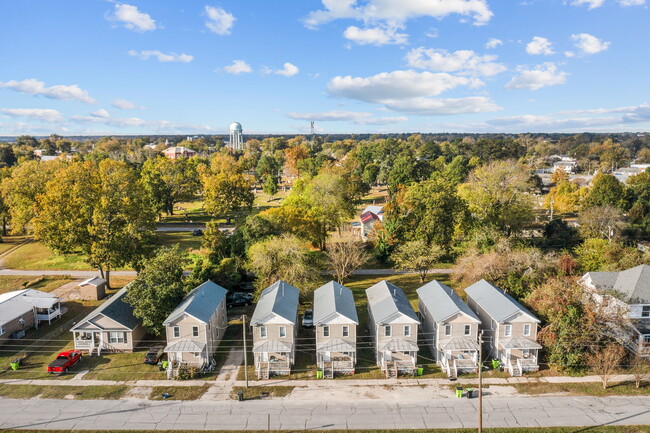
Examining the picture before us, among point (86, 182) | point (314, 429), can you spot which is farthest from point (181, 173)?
point (314, 429)

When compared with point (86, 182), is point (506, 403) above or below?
below

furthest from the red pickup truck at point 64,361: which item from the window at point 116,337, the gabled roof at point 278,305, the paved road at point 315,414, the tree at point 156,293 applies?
the gabled roof at point 278,305

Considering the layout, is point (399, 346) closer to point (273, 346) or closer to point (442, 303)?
point (442, 303)

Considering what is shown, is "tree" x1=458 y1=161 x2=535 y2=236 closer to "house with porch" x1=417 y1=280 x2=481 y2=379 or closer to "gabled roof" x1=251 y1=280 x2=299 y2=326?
"house with porch" x1=417 y1=280 x2=481 y2=379

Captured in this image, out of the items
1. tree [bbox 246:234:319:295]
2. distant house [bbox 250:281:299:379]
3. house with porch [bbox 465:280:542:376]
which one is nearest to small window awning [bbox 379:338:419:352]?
house with porch [bbox 465:280:542:376]

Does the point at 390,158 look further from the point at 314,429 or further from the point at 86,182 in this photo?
the point at 314,429

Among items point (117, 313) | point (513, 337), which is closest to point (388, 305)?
point (513, 337)
